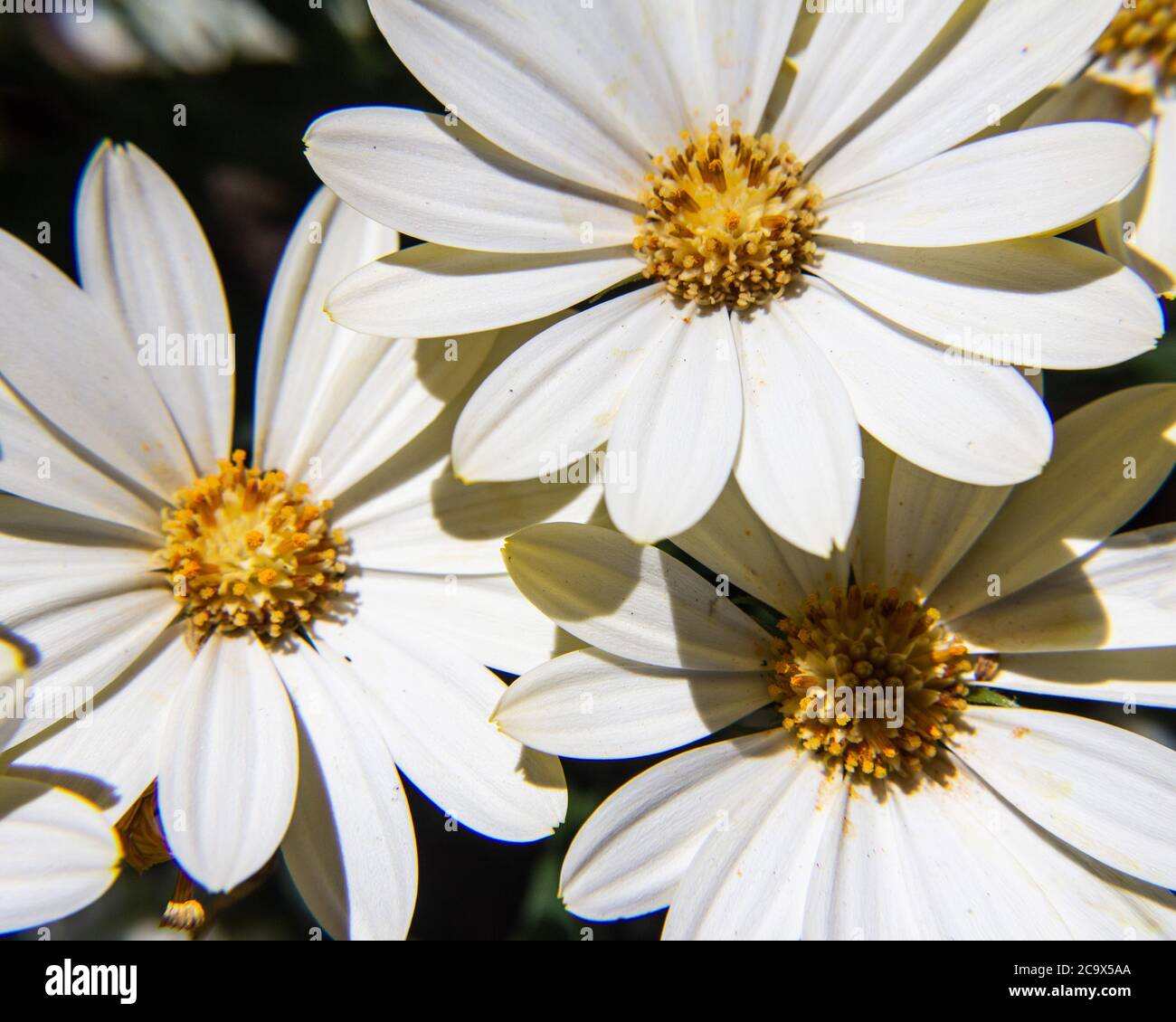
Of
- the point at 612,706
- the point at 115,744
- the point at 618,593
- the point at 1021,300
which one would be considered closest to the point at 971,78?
the point at 1021,300

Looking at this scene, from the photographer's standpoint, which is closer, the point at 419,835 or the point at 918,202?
the point at 918,202

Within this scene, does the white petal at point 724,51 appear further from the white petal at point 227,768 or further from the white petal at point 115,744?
the white petal at point 115,744

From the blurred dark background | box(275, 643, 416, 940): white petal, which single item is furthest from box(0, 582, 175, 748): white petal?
the blurred dark background

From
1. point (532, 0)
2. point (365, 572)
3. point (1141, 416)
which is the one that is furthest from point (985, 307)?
point (365, 572)

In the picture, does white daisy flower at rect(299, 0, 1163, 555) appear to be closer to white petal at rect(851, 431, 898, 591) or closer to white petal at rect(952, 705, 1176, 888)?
white petal at rect(851, 431, 898, 591)

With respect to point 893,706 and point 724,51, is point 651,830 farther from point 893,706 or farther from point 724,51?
point 724,51

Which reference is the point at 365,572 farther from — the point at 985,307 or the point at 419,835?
the point at 985,307
